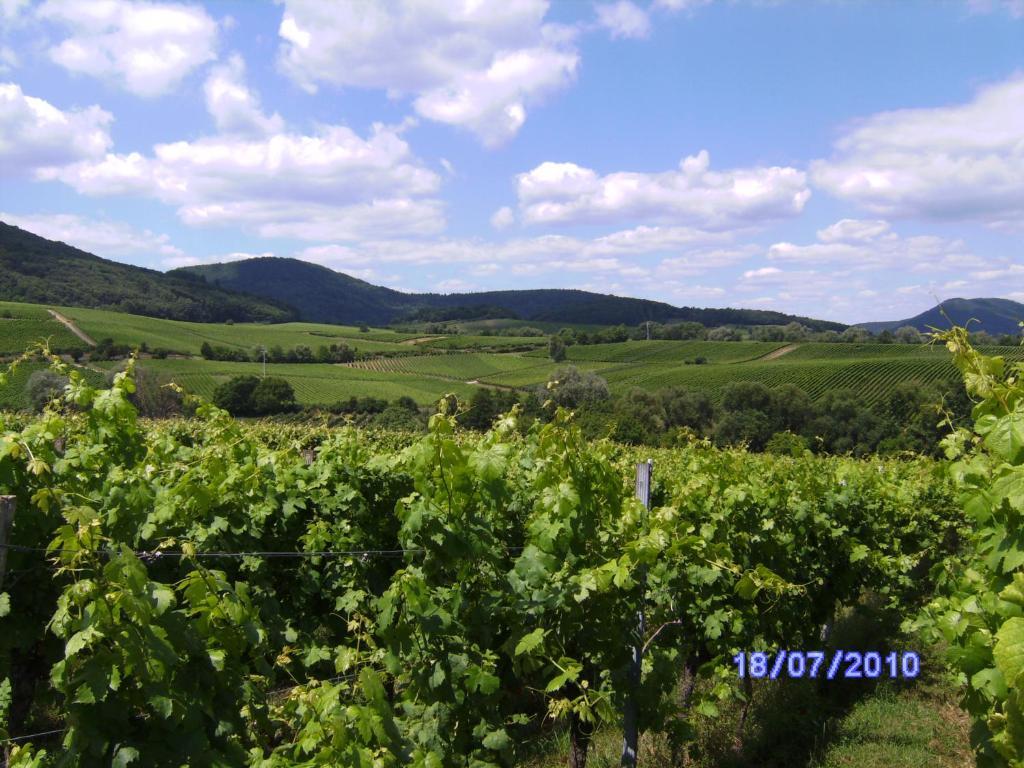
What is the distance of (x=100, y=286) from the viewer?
355ft

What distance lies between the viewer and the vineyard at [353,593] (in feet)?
7.96

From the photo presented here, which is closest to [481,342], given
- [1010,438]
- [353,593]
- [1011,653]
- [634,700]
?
[353,593]

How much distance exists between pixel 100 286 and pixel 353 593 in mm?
121460

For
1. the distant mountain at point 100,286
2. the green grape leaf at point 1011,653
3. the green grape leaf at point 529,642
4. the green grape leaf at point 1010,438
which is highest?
the distant mountain at point 100,286

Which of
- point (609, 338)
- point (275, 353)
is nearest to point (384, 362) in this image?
point (275, 353)

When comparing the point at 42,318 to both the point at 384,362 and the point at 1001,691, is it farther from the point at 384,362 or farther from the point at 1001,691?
the point at 1001,691

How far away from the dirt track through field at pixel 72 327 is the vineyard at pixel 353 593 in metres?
65.8

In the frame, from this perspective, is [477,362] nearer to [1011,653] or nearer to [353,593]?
[353,593]

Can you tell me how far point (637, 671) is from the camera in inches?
153

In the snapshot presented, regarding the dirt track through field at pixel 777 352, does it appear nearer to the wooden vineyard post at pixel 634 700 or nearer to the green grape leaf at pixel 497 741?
the wooden vineyard post at pixel 634 700

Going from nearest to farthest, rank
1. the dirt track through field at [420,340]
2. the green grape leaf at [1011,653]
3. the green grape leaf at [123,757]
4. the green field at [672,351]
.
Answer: the green grape leaf at [1011,653], the green grape leaf at [123,757], the green field at [672,351], the dirt track through field at [420,340]

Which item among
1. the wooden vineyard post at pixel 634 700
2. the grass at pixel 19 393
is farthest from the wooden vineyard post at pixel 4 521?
the grass at pixel 19 393

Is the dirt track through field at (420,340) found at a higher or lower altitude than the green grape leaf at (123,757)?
higher

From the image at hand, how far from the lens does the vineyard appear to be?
7.96 ft
